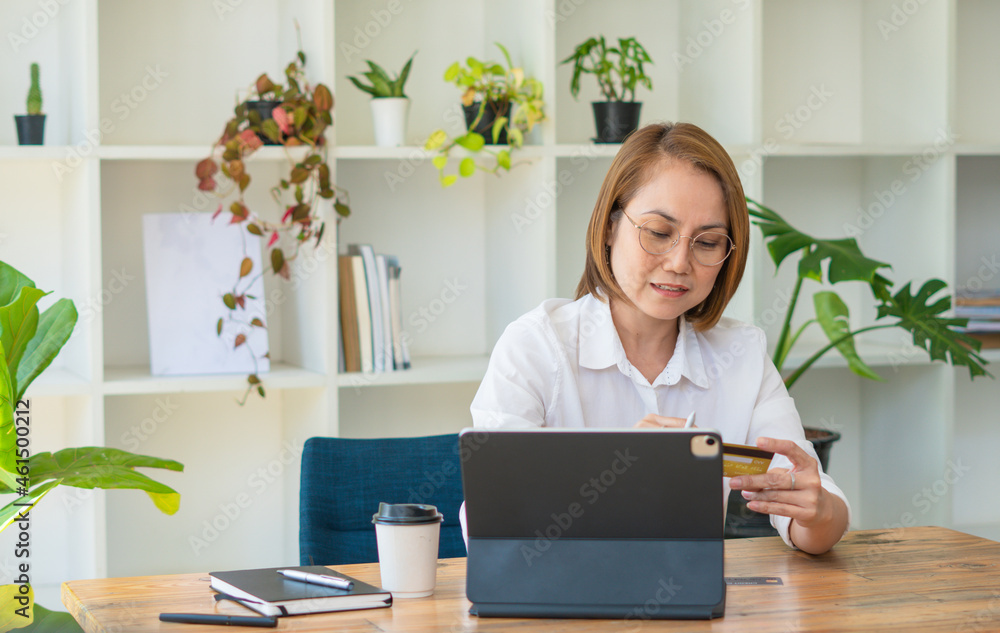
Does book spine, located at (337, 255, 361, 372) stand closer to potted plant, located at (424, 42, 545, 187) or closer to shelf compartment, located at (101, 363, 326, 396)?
shelf compartment, located at (101, 363, 326, 396)

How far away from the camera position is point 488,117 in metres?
2.58

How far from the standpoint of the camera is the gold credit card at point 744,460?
4.31ft

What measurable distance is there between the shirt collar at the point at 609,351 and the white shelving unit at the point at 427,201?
78 cm

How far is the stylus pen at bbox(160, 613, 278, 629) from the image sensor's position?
3.91 feet

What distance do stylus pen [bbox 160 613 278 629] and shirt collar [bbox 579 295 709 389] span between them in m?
0.76

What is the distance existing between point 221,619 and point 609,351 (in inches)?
32.5

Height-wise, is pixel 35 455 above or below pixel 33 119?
below

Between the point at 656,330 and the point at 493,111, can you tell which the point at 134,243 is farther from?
the point at 656,330

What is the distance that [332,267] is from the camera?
2438 millimetres

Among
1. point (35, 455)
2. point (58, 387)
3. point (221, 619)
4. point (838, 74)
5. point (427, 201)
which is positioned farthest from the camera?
point (838, 74)

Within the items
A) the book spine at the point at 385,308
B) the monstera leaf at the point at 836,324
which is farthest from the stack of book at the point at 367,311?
the monstera leaf at the point at 836,324

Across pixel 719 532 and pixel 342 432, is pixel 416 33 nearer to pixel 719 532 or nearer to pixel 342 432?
pixel 342 432

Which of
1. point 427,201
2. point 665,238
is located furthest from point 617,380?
point 427,201

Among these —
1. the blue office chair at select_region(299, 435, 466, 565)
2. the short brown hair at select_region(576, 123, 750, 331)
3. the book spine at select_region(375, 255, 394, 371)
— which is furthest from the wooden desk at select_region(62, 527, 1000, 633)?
the book spine at select_region(375, 255, 394, 371)
